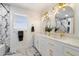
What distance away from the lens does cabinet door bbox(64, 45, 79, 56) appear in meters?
1.07

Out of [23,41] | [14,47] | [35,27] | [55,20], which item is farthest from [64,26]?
[14,47]

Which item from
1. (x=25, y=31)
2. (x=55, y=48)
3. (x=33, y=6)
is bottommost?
(x=55, y=48)

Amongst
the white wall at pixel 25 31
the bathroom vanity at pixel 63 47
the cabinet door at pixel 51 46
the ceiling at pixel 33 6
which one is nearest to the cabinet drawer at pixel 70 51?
the bathroom vanity at pixel 63 47

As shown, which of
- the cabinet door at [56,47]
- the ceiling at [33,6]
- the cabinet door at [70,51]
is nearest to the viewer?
the cabinet door at [70,51]

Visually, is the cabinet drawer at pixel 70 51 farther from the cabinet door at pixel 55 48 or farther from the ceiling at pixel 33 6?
the ceiling at pixel 33 6

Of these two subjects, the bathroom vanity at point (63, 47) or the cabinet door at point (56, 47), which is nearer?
the bathroom vanity at point (63, 47)

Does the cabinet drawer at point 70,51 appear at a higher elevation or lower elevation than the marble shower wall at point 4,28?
lower

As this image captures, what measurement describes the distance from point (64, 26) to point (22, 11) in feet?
3.09

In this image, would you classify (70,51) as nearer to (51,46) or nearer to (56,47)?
(56,47)

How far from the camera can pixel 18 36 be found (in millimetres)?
1485

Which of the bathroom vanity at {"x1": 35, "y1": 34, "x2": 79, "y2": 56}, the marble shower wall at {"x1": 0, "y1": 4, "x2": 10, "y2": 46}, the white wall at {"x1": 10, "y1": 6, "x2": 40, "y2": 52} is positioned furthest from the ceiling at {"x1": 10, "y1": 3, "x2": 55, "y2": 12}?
the bathroom vanity at {"x1": 35, "y1": 34, "x2": 79, "y2": 56}

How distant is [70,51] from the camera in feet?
3.79

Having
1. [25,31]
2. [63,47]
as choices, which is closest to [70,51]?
[63,47]

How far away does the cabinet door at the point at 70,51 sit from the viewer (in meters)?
1.07
